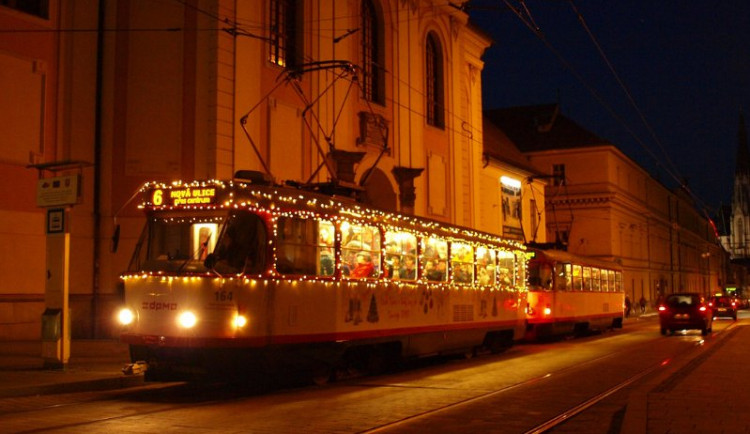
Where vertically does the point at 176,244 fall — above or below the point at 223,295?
above

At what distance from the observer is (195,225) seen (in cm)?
1280

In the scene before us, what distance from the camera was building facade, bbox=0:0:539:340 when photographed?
800 inches

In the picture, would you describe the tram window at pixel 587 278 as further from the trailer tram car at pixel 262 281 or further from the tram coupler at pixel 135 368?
the tram coupler at pixel 135 368

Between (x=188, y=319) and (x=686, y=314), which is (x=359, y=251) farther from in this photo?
(x=686, y=314)

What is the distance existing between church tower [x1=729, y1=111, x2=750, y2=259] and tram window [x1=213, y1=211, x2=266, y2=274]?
153m

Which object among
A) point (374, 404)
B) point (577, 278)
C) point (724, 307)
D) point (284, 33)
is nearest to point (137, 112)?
point (284, 33)

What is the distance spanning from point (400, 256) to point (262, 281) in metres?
4.62

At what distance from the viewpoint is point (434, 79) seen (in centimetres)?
3591

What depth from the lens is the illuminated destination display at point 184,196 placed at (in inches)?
503

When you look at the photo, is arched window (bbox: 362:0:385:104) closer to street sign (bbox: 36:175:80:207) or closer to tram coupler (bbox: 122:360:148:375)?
street sign (bbox: 36:175:80:207)

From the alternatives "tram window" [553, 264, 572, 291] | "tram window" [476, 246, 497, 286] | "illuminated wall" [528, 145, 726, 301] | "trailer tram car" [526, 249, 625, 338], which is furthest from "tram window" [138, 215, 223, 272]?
"illuminated wall" [528, 145, 726, 301]

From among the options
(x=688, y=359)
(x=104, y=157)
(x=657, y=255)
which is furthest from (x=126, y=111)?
(x=657, y=255)

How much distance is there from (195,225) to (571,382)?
22.6 ft

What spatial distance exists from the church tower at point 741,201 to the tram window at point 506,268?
141m
